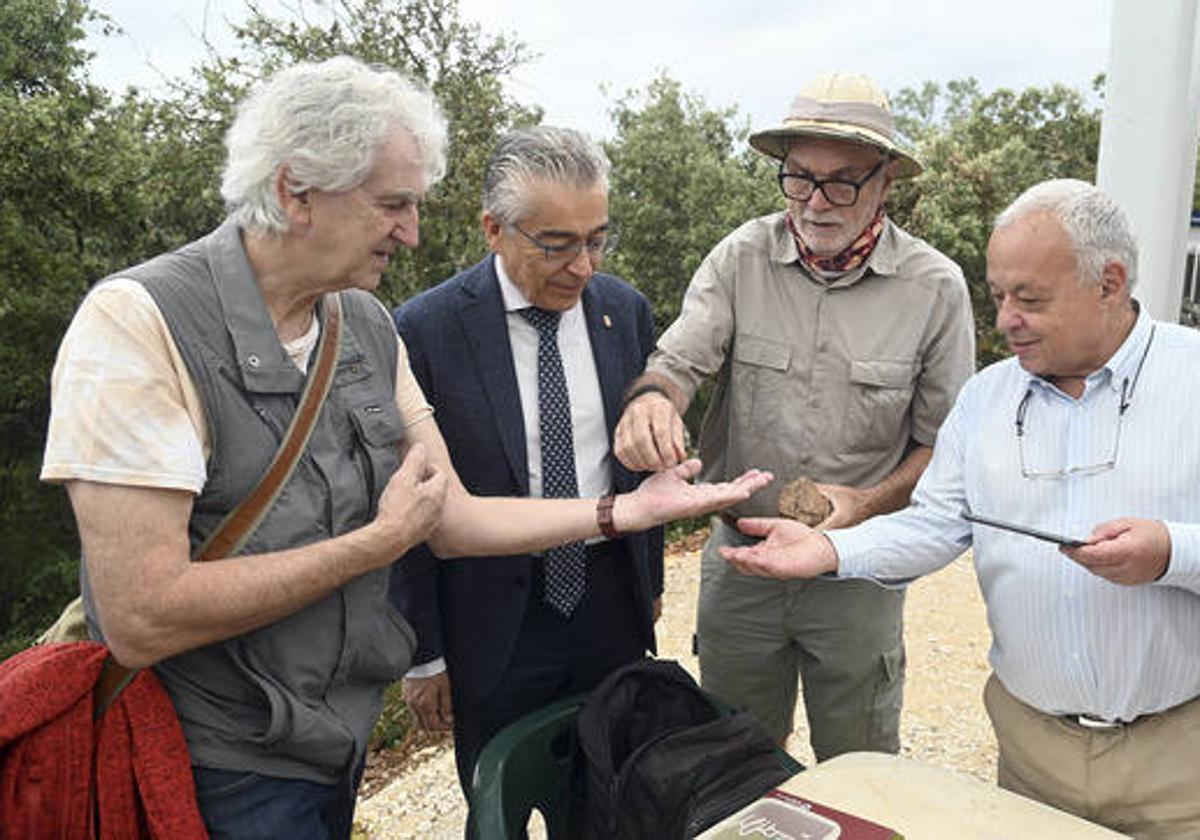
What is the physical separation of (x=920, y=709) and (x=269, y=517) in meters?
4.65

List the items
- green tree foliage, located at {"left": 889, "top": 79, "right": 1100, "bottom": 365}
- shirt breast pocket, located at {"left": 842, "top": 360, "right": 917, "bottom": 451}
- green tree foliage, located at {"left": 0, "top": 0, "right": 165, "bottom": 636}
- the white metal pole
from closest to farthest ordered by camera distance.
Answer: shirt breast pocket, located at {"left": 842, "top": 360, "right": 917, "bottom": 451} < the white metal pole < green tree foliage, located at {"left": 0, "top": 0, "right": 165, "bottom": 636} < green tree foliage, located at {"left": 889, "top": 79, "right": 1100, "bottom": 365}

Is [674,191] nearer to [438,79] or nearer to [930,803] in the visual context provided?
[438,79]

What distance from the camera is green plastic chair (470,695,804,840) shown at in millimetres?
2330

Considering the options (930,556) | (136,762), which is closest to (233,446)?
(136,762)

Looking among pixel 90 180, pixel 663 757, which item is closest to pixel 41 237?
pixel 90 180

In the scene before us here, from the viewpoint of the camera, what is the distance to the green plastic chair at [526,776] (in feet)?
7.64

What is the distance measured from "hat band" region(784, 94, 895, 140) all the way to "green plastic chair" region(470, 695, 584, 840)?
1754 millimetres

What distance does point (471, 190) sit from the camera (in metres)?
10.8

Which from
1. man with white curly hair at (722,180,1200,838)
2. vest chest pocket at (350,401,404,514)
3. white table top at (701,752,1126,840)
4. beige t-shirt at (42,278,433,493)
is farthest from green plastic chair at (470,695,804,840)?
beige t-shirt at (42,278,433,493)

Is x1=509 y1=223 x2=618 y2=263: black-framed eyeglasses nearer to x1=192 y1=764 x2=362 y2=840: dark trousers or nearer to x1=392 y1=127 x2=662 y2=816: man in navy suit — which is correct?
x1=392 y1=127 x2=662 y2=816: man in navy suit

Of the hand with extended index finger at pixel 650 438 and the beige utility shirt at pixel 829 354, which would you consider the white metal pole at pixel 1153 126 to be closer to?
the beige utility shirt at pixel 829 354

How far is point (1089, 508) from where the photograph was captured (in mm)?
2199

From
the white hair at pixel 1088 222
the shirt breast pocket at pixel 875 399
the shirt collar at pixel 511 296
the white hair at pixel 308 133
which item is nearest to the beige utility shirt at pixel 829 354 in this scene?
the shirt breast pocket at pixel 875 399

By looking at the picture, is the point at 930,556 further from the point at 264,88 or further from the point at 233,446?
the point at 264,88
